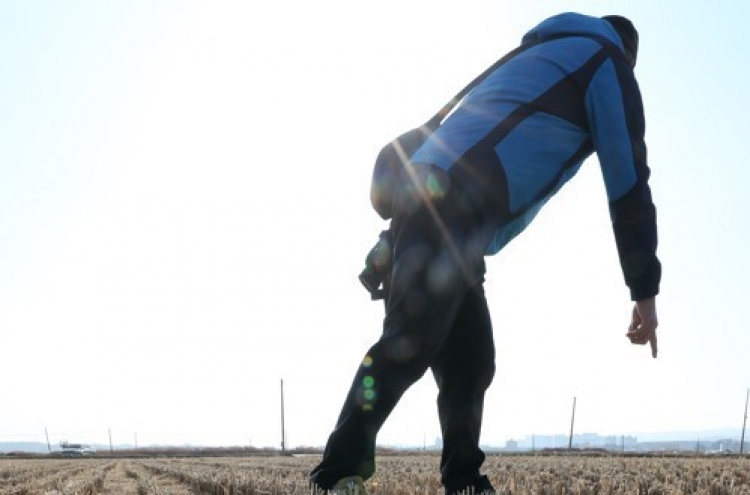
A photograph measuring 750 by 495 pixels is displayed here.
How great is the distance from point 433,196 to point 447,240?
0.14 meters

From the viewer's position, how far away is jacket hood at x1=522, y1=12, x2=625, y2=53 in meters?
2.62

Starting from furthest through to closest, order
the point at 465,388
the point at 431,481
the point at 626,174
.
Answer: the point at 431,481 < the point at 465,388 < the point at 626,174

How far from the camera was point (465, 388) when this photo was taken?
284cm

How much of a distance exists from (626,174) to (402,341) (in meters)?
0.91

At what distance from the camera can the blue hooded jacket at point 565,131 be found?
2.41 m

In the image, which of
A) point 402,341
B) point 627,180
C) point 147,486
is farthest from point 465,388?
point 147,486

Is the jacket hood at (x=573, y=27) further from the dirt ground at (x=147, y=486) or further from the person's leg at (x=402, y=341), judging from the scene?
the dirt ground at (x=147, y=486)

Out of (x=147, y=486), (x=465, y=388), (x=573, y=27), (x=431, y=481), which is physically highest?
(x=573, y=27)

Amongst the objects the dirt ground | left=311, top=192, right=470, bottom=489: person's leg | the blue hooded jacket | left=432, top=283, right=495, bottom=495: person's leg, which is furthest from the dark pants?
Answer: the dirt ground

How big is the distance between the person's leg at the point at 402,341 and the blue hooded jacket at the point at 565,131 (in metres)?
0.27

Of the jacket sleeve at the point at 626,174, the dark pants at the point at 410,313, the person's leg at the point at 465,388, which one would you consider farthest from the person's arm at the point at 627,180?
the person's leg at the point at 465,388

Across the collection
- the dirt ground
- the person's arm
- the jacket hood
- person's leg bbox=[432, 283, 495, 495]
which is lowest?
the dirt ground

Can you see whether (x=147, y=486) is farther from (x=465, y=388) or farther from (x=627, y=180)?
(x=627, y=180)

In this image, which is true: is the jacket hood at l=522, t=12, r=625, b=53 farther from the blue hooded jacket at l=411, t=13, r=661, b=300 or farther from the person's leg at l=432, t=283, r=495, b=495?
the person's leg at l=432, t=283, r=495, b=495
